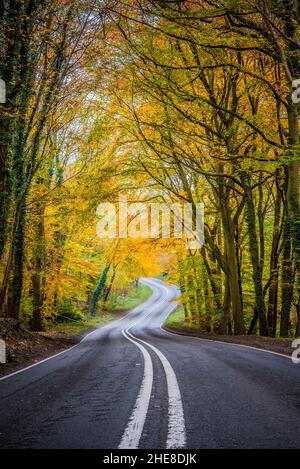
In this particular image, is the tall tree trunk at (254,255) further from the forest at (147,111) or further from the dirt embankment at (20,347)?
the dirt embankment at (20,347)

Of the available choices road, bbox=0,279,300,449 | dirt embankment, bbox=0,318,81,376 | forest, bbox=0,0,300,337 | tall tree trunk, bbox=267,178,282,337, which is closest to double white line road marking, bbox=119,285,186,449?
road, bbox=0,279,300,449

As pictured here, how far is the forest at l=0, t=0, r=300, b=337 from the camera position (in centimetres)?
891

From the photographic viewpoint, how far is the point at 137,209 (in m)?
19.0

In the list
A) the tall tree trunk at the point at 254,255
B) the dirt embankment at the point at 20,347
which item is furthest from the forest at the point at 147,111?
the dirt embankment at the point at 20,347

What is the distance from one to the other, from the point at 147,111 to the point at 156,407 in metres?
12.1

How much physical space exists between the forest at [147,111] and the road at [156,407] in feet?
20.1

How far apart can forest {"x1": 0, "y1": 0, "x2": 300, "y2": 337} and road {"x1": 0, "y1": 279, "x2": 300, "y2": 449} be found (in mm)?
6132

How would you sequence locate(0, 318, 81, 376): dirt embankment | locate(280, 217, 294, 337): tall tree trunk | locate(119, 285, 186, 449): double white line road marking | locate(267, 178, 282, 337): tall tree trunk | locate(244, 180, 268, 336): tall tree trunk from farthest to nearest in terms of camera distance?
locate(267, 178, 282, 337): tall tree trunk < locate(244, 180, 268, 336): tall tree trunk < locate(280, 217, 294, 337): tall tree trunk < locate(0, 318, 81, 376): dirt embankment < locate(119, 285, 186, 449): double white line road marking

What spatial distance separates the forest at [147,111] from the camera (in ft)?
29.2

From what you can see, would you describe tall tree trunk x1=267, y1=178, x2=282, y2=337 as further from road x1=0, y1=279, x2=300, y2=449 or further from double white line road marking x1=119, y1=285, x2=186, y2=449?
double white line road marking x1=119, y1=285, x2=186, y2=449
